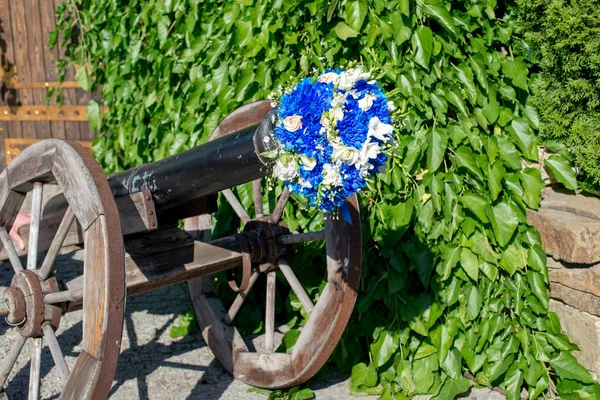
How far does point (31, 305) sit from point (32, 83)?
13.1 feet

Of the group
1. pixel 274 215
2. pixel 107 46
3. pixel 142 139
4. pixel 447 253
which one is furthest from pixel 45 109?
pixel 447 253

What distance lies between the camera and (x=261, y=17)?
10.3 ft

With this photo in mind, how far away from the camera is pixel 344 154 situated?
1829mm

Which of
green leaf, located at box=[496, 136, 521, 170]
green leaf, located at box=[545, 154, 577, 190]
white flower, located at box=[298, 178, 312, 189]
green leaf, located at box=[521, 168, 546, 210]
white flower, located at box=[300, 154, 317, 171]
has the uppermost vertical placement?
white flower, located at box=[300, 154, 317, 171]

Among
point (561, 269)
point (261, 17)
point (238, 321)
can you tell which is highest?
point (261, 17)

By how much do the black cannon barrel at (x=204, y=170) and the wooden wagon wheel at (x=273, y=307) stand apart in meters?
0.59

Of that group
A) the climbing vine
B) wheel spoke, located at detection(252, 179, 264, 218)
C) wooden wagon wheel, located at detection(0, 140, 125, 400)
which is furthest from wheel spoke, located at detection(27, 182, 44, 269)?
the climbing vine

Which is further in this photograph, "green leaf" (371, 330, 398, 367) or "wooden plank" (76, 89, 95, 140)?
"wooden plank" (76, 89, 95, 140)

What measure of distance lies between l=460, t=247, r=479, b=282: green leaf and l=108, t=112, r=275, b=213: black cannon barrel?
1.10 meters

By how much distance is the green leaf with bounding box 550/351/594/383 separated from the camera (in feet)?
9.37

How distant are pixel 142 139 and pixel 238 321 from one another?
1182 millimetres

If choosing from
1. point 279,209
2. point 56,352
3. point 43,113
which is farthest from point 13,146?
point 56,352

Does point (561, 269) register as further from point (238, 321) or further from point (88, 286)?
point (88, 286)

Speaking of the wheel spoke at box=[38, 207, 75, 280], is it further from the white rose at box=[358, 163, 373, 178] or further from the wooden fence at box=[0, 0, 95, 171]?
the wooden fence at box=[0, 0, 95, 171]
